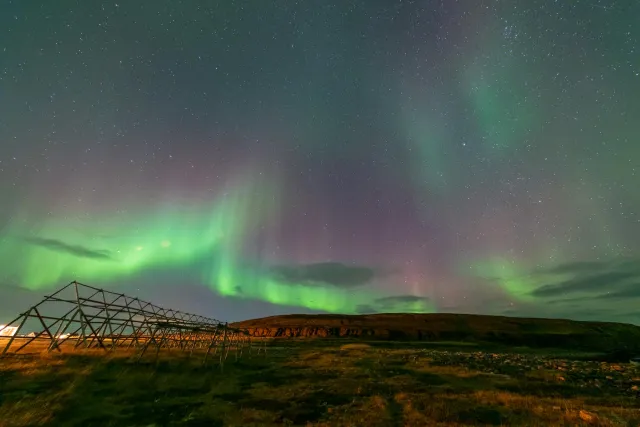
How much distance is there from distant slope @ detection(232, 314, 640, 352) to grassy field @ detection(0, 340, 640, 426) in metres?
98.4

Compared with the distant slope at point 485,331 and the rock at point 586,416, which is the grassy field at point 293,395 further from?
the distant slope at point 485,331

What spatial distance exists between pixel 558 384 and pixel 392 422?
20241 mm

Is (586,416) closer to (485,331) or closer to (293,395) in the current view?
(293,395)

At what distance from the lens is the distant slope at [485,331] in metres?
116

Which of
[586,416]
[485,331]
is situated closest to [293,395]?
[586,416]

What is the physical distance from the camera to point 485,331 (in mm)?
131250

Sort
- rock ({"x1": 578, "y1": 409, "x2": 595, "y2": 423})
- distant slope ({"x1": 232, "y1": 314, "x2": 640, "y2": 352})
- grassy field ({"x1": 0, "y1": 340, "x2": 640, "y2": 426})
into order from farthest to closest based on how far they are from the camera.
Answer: distant slope ({"x1": 232, "y1": 314, "x2": 640, "y2": 352}), grassy field ({"x1": 0, "y1": 340, "x2": 640, "y2": 426}), rock ({"x1": 578, "y1": 409, "x2": 595, "y2": 423})

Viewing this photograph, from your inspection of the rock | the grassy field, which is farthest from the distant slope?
the rock

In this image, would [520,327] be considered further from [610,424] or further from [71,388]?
[71,388]

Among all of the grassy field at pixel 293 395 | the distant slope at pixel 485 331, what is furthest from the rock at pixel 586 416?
the distant slope at pixel 485 331

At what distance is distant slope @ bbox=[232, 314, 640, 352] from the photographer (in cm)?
11625

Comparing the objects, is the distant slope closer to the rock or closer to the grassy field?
the grassy field

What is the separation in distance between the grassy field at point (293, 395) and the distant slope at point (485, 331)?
323 feet

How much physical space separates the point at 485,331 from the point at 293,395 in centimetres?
13503
